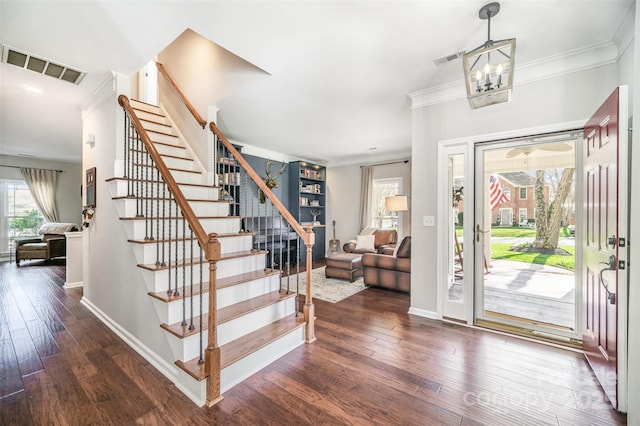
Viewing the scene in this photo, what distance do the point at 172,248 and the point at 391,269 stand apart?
310 cm

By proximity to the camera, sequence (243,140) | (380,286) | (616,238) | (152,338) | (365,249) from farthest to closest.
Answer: (365,249)
(243,140)
(380,286)
(152,338)
(616,238)

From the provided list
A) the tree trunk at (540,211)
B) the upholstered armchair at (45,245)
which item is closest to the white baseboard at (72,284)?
the upholstered armchair at (45,245)

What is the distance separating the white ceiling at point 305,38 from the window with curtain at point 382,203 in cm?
332

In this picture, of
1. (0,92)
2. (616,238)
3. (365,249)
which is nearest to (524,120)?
(616,238)

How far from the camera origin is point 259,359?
6.94 feet

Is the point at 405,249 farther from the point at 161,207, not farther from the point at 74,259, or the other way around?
the point at 74,259

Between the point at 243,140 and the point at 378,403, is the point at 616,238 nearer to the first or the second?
the point at 378,403

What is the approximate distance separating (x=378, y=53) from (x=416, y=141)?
47.2 inches

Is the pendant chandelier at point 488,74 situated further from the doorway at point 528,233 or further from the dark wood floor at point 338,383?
the dark wood floor at point 338,383

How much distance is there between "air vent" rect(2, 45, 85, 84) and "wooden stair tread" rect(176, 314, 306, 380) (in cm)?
320

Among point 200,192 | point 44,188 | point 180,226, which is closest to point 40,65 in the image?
point 200,192

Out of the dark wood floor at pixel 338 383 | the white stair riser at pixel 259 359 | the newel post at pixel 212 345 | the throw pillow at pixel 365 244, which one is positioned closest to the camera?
the dark wood floor at pixel 338 383

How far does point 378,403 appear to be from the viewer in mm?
1724

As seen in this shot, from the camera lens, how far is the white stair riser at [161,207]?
102 inches
